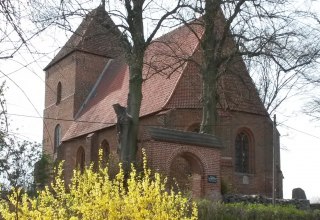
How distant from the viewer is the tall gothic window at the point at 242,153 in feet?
87.5

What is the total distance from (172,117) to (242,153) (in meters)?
4.79

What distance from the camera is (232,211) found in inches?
563

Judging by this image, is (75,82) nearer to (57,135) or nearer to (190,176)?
(57,135)

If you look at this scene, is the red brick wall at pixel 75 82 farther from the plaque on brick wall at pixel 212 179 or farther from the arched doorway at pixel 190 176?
the plaque on brick wall at pixel 212 179

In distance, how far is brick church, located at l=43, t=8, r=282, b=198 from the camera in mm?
19375

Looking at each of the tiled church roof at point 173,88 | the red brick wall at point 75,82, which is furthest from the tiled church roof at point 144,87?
the red brick wall at point 75,82

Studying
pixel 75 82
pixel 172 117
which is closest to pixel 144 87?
pixel 172 117

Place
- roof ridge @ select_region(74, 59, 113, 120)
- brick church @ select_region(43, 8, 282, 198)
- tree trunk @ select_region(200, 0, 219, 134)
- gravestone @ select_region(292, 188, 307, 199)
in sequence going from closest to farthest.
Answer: brick church @ select_region(43, 8, 282, 198) → tree trunk @ select_region(200, 0, 219, 134) → gravestone @ select_region(292, 188, 307, 199) → roof ridge @ select_region(74, 59, 113, 120)

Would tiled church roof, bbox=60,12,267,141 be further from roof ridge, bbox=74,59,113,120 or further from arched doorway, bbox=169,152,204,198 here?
arched doorway, bbox=169,152,204,198

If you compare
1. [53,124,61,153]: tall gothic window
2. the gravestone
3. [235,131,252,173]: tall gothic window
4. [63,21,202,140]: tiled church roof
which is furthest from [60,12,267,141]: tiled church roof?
the gravestone

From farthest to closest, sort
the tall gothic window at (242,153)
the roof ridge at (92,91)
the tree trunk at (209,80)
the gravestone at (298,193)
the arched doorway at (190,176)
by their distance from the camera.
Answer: the roof ridge at (92,91)
the tall gothic window at (242,153)
the gravestone at (298,193)
the tree trunk at (209,80)
the arched doorway at (190,176)

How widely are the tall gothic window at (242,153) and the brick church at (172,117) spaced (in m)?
0.05

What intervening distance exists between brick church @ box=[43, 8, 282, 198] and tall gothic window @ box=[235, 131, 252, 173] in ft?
0.16

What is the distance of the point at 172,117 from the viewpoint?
79.6 ft
